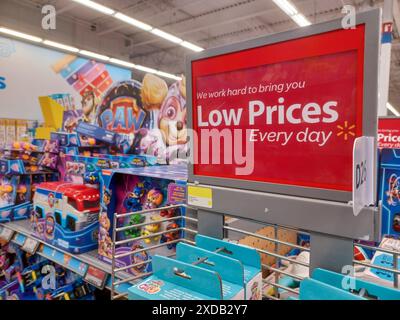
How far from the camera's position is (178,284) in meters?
0.75

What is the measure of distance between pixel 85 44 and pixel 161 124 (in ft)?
29.5

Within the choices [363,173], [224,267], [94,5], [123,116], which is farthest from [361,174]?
[94,5]

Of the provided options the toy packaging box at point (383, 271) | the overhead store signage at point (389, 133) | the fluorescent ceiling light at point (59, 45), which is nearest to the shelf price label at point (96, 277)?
the toy packaging box at point (383, 271)

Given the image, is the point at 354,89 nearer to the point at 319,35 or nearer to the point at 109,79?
the point at 319,35

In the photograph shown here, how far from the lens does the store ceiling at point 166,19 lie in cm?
773

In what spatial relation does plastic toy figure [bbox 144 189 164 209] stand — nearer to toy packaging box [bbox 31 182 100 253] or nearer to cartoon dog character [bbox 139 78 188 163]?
toy packaging box [bbox 31 182 100 253]

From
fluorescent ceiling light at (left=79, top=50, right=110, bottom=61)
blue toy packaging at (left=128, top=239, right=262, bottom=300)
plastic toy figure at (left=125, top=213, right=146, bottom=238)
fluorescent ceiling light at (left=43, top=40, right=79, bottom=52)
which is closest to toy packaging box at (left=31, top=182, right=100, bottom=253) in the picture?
plastic toy figure at (left=125, top=213, right=146, bottom=238)

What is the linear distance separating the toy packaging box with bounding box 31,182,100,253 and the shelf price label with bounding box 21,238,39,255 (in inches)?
2.0

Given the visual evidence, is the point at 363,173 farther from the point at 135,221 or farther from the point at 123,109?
the point at 123,109

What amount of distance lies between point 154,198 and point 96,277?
1.59ft

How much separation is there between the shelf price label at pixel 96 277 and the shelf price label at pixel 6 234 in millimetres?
1005

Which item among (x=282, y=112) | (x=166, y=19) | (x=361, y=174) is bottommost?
(x=361, y=174)

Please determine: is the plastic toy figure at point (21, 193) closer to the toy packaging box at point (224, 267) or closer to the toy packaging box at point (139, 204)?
the toy packaging box at point (139, 204)
